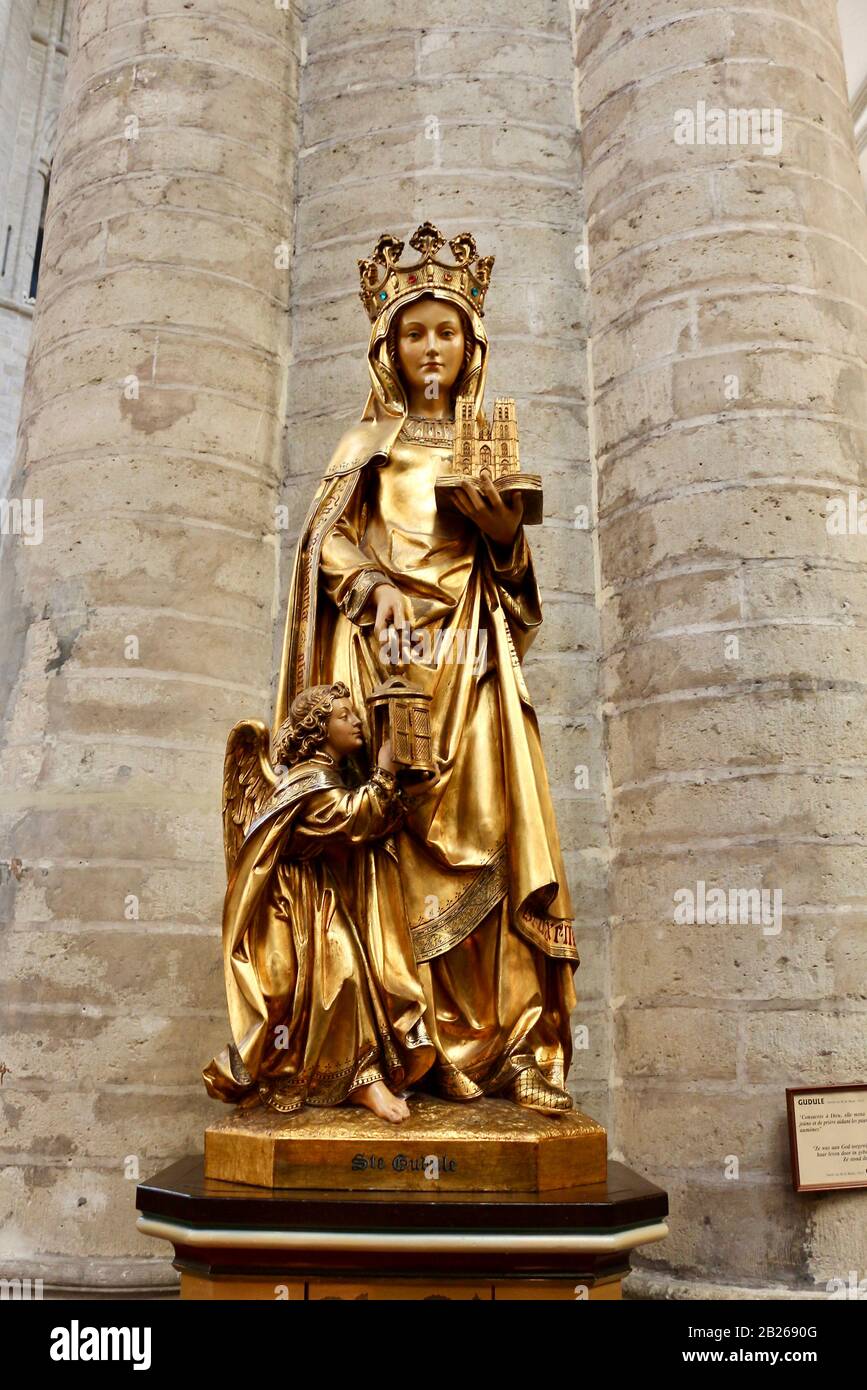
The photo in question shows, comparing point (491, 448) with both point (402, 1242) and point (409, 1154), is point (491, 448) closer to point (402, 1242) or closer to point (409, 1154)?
point (409, 1154)

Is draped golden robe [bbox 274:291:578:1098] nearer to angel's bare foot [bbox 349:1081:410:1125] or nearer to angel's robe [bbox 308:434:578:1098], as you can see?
angel's robe [bbox 308:434:578:1098]

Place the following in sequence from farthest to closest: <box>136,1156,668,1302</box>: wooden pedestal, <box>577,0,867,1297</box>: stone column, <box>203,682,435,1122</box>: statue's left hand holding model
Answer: <box>577,0,867,1297</box>: stone column
<box>203,682,435,1122</box>: statue's left hand holding model
<box>136,1156,668,1302</box>: wooden pedestal

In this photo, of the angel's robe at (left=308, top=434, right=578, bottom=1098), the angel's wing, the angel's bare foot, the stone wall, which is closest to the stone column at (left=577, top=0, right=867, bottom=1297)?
the angel's robe at (left=308, top=434, right=578, bottom=1098)

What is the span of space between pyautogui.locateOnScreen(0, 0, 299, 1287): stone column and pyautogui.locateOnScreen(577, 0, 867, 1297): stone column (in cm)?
143

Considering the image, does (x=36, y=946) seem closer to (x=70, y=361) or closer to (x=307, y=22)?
(x=70, y=361)

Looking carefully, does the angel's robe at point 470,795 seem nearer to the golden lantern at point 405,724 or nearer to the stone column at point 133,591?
the golden lantern at point 405,724

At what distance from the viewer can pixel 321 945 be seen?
8.87 feet

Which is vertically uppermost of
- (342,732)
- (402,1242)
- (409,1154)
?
(342,732)

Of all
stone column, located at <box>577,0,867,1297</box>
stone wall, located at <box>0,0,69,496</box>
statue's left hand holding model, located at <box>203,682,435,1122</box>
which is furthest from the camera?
stone wall, located at <box>0,0,69,496</box>

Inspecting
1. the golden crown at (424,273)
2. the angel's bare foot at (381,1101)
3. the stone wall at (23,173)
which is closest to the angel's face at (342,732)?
the angel's bare foot at (381,1101)

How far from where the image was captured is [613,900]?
4145 millimetres

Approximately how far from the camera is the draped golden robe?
9.23 feet

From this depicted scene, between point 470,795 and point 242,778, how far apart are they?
1.97 feet

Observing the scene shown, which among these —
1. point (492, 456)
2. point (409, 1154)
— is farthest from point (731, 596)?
point (409, 1154)
